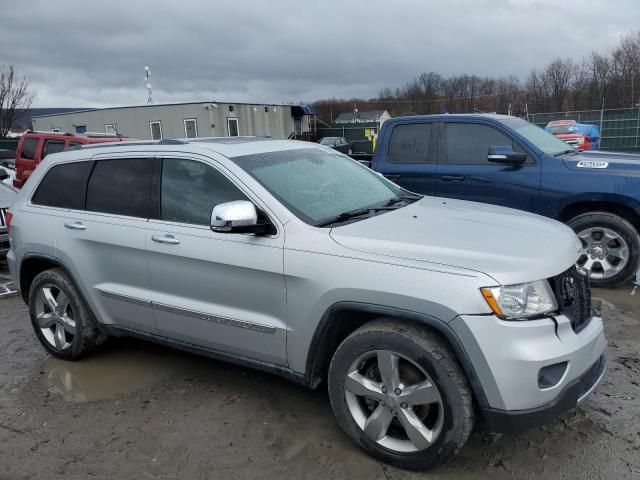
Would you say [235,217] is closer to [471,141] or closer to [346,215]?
[346,215]

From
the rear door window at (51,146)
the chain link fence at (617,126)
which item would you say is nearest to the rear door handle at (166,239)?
the rear door window at (51,146)

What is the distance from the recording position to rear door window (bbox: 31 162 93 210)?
4164 millimetres

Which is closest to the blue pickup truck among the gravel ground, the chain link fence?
the gravel ground

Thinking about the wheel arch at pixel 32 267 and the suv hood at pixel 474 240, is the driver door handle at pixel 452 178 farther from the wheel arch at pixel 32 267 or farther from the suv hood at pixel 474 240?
the wheel arch at pixel 32 267

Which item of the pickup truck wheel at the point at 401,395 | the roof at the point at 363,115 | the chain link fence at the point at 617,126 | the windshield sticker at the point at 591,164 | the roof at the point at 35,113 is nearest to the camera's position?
the pickup truck wheel at the point at 401,395

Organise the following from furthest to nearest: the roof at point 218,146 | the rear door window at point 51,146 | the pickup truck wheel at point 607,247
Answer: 1. the rear door window at point 51,146
2. the pickup truck wheel at point 607,247
3. the roof at point 218,146

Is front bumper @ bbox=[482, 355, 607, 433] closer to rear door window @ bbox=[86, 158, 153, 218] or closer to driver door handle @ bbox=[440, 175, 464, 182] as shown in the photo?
rear door window @ bbox=[86, 158, 153, 218]

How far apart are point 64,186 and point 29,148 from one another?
32.6ft

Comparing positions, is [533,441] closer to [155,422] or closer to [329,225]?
[329,225]

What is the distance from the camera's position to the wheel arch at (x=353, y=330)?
8.37ft

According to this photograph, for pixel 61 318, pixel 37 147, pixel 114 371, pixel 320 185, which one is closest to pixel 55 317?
pixel 61 318

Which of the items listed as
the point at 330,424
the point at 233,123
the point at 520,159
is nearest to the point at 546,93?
the point at 233,123

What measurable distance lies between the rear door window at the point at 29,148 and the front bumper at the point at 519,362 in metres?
12.7

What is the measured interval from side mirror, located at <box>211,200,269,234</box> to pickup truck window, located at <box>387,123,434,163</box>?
3947mm
